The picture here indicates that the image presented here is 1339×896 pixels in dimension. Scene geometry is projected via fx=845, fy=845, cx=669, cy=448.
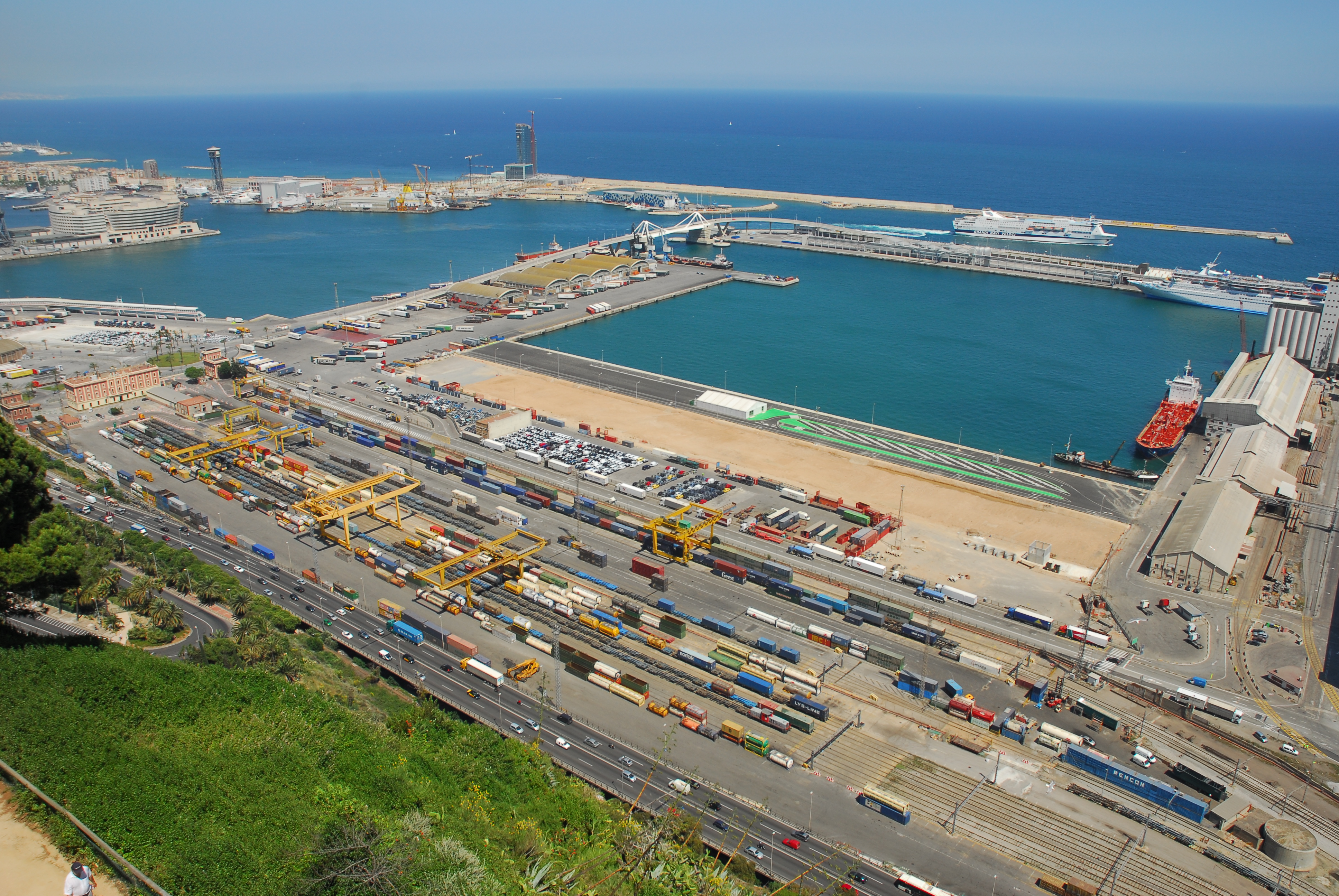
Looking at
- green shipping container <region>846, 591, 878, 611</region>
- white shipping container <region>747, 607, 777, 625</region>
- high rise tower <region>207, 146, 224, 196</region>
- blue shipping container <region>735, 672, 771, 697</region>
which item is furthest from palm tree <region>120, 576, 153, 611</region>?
high rise tower <region>207, 146, 224, 196</region>

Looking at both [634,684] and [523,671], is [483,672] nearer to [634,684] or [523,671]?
[523,671]

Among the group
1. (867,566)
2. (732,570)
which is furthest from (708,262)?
(732,570)

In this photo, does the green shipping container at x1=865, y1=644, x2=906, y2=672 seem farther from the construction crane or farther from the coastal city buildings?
the coastal city buildings

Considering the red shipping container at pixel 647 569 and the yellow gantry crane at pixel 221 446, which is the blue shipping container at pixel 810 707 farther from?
the yellow gantry crane at pixel 221 446

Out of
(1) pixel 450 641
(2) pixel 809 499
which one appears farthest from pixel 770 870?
(2) pixel 809 499

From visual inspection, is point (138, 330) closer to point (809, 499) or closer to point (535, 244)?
point (535, 244)

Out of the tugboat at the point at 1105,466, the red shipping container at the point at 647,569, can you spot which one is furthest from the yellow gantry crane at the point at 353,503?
the tugboat at the point at 1105,466
